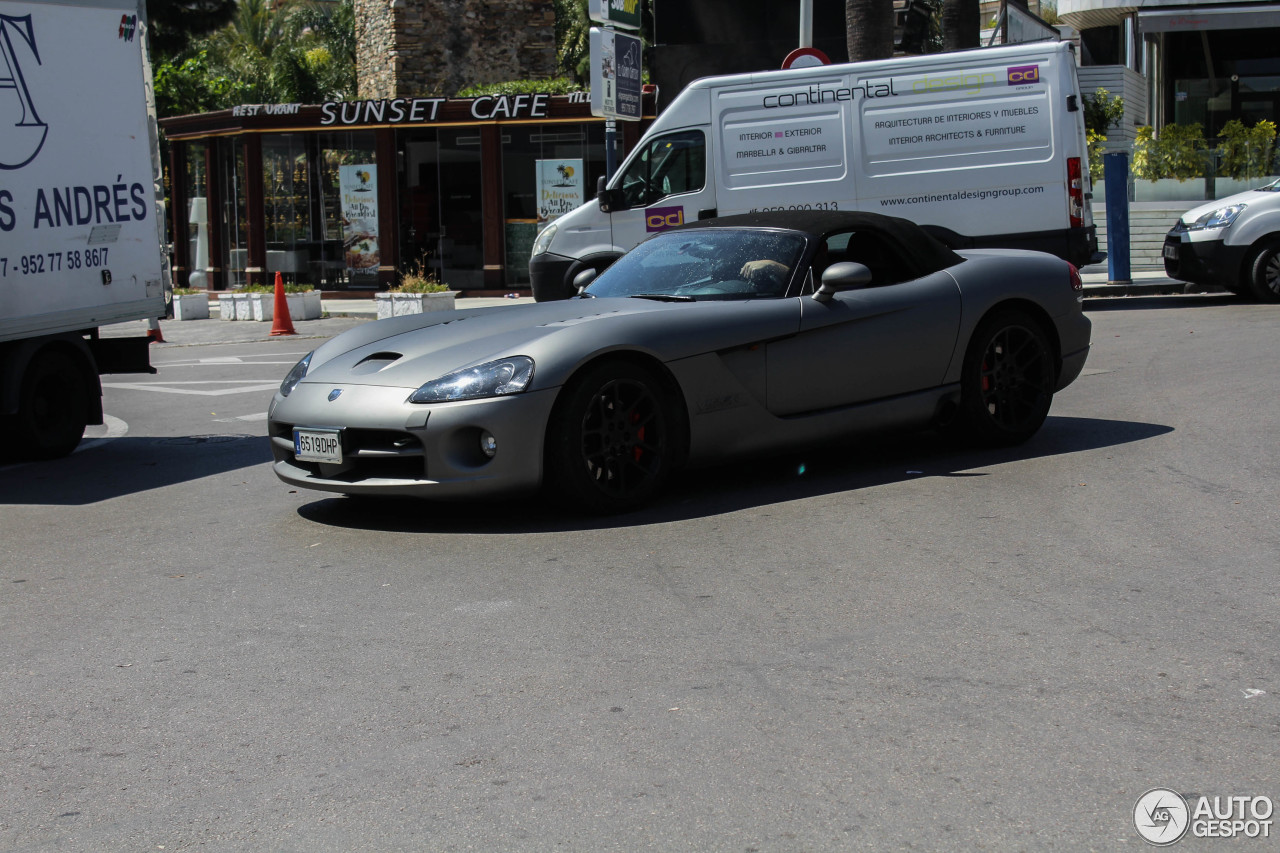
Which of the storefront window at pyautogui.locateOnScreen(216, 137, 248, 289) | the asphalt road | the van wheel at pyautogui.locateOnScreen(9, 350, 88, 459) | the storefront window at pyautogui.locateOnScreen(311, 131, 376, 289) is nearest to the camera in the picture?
the asphalt road

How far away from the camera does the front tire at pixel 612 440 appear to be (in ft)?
19.7

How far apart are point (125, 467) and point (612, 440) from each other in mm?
3707

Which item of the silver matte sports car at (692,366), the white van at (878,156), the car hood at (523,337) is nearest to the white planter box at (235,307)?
the white van at (878,156)

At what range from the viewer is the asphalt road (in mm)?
3168

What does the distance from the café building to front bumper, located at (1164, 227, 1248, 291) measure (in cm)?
1102

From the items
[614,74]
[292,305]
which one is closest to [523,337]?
[614,74]

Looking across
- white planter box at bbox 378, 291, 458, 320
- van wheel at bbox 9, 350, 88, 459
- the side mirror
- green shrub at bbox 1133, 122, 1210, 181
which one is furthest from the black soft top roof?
green shrub at bbox 1133, 122, 1210, 181

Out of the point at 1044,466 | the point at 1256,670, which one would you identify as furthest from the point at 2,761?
the point at 1044,466

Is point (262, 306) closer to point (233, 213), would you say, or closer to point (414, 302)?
point (414, 302)

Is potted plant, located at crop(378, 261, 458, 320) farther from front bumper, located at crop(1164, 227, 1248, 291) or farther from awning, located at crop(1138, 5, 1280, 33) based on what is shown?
awning, located at crop(1138, 5, 1280, 33)

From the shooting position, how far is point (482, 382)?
5922 mm

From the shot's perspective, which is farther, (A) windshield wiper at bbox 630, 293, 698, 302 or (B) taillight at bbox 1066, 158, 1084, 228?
(B) taillight at bbox 1066, 158, 1084, 228

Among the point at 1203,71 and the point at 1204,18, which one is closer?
the point at 1204,18

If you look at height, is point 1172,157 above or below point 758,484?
above
